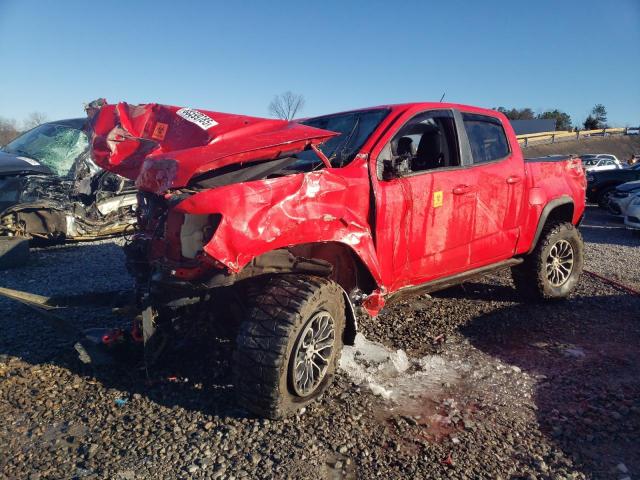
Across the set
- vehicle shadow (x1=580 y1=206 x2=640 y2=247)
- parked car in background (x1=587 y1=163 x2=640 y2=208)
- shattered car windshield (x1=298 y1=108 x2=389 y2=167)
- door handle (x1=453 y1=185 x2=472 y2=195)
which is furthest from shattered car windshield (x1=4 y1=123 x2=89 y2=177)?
parked car in background (x1=587 y1=163 x2=640 y2=208)

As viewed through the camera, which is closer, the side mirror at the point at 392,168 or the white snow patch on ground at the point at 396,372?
the white snow patch on ground at the point at 396,372

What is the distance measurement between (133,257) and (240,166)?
44.2 inches

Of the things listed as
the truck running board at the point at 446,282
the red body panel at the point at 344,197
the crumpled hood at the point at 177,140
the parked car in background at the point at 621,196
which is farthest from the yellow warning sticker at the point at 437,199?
the parked car in background at the point at 621,196

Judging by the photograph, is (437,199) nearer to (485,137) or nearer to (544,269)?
(485,137)

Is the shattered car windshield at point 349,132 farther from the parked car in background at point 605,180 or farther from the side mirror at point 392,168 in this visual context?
the parked car in background at point 605,180

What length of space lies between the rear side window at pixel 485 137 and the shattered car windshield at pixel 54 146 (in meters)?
6.39

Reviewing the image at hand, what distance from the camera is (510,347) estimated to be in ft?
13.3

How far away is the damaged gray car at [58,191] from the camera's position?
707cm

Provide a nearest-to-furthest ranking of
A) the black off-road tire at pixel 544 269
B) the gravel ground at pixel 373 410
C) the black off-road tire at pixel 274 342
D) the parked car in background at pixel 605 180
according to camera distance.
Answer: the gravel ground at pixel 373 410, the black off-road tire at pixel 274 342, the black off-road tire at pixel 544 269, the parked car in background at pixel 605 180

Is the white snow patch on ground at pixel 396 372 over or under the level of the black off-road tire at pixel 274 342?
under

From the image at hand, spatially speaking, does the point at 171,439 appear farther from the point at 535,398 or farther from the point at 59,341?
the point at 535,398

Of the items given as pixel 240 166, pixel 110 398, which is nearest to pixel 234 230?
pixel 240 166

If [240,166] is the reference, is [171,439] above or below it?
below

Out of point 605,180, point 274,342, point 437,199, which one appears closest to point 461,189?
point 437,199
